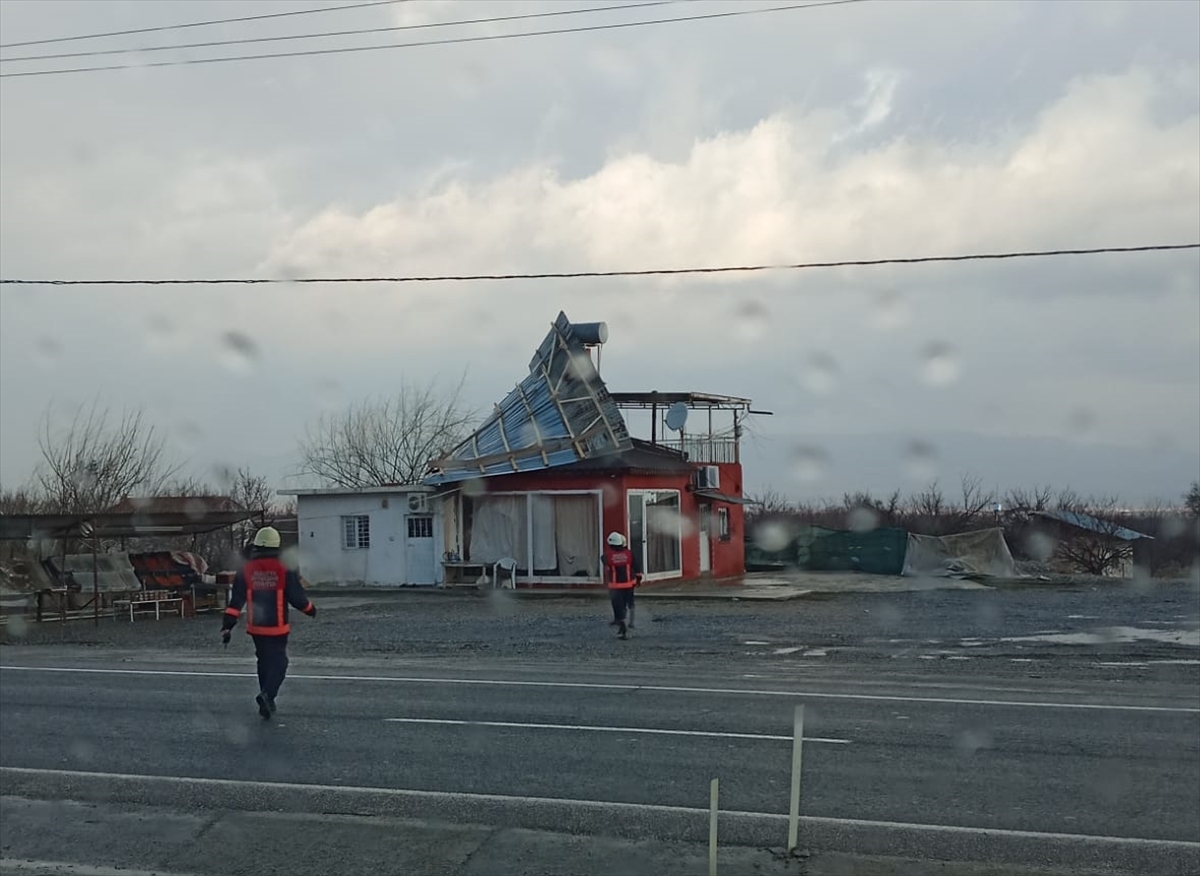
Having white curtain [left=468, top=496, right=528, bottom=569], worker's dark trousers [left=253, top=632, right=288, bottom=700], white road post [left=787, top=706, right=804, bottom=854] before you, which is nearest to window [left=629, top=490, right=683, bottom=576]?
white curtain [left=468, top=496, right=528, bottom=569]

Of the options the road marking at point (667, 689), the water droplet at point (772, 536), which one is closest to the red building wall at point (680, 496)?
the water droplet at point (772, 536)

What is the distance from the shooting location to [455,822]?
302 inches

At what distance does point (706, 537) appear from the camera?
35.5 metres

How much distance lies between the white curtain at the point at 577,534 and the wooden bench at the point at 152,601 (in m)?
8.95

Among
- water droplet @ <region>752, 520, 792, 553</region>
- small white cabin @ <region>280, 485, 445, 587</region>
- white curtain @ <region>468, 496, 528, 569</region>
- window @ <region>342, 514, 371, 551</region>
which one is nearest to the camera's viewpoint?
white curtain @ <region>468, 496, 528, 569</region>

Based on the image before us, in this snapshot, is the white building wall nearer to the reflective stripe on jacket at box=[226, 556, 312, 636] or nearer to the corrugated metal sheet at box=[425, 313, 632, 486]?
the corrugated metal sheet at box=[425, 313, 632, 486]

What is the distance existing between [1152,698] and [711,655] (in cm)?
622

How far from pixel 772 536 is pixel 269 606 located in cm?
3250

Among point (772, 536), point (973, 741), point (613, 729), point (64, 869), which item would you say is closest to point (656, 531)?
point (772, 536)

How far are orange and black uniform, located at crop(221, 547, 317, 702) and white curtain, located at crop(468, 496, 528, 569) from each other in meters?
19.7

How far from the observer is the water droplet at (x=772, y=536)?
4159 cm

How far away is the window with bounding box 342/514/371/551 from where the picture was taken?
33.5 metres

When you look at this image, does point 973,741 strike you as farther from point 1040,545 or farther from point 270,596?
point 1040,545

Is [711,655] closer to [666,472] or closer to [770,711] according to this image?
[770,711]
